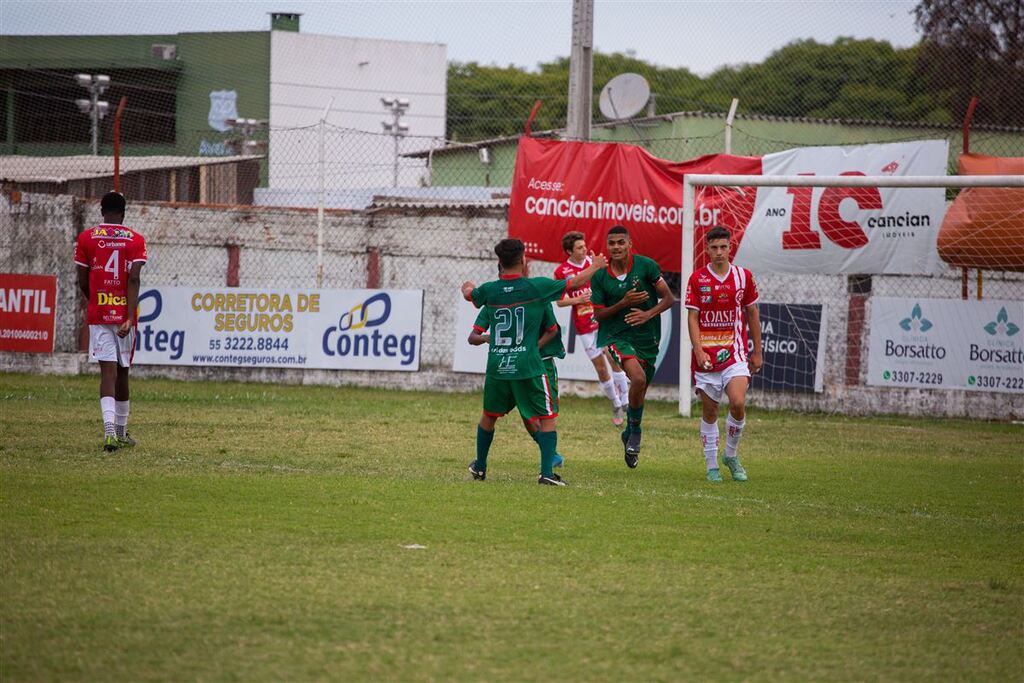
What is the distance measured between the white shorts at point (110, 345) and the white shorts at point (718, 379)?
4991 mm

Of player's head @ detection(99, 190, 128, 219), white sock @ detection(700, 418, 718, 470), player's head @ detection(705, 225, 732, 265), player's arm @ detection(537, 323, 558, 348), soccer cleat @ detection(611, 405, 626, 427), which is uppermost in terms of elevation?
player's head @ detection(99, 190, 128, 219)

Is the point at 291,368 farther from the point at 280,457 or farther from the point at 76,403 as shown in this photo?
the point at 280,457

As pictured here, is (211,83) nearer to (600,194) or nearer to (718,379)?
(600,194)

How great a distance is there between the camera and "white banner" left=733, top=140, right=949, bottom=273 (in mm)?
17344

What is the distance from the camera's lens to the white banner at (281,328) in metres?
19.4

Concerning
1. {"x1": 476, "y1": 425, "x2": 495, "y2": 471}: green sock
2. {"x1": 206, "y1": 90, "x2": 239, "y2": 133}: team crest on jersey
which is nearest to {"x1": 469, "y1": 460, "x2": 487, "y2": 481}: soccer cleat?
{"x1": 476, "y1": 425, "x2": 495, "y2": 471}: green sock

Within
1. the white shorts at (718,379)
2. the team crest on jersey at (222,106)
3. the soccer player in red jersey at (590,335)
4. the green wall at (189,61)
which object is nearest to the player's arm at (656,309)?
the soccer player in red jersey at (590,335)

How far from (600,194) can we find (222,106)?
36.2 metres

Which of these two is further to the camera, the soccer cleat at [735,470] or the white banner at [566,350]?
the white banner at [566,350]

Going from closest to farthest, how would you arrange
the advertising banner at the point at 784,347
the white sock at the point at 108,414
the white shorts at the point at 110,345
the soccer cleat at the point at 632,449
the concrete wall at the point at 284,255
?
the white sock at the point at 108,414, the soccer cleat at the point at 632,449, the white shorts at the point at 110,345, the advertising banner at the point at 784,347, the concrete wall at the point at 284,255

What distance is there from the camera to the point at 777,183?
1578 centimetres

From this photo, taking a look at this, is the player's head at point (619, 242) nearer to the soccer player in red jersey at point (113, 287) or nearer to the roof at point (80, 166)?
the soccer player in red jersey at point (113, 287)

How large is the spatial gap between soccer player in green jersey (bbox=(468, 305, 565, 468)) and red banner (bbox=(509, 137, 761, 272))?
8866 millimetres

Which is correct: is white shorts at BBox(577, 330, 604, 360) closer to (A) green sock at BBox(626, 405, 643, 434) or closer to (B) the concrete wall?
(B) the concrete wall
